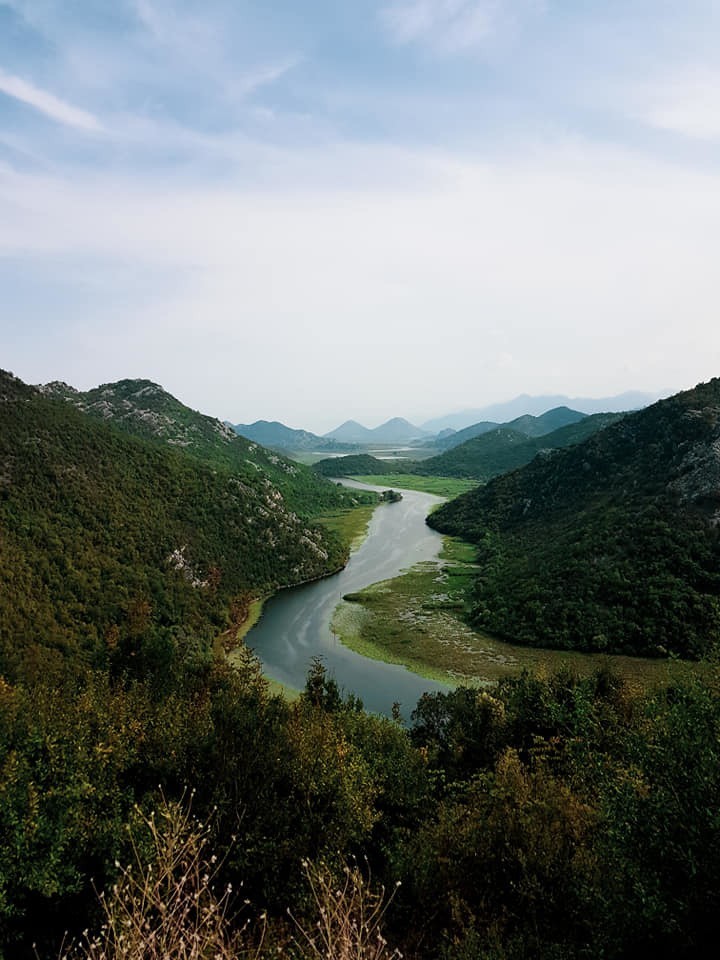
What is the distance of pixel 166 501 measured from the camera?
87.9 metres

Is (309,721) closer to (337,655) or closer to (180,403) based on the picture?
(337,655)

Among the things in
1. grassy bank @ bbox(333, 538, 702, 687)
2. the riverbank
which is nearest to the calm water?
the riverbank

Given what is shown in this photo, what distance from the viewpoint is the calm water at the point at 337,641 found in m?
55.6

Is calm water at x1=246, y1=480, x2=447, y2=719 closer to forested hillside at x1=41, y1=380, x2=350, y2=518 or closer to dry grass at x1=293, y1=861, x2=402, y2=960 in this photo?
dry grass at x1=293, y1=861, x2=402, y2=960

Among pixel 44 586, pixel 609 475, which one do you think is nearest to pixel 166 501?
pixel 44 586

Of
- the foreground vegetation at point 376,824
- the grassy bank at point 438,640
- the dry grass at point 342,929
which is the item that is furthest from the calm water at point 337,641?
the dry grass at point 342,929

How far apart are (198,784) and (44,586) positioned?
135 ft

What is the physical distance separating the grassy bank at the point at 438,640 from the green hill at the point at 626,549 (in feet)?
10.5

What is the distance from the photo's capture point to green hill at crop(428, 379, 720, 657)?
60.8 m

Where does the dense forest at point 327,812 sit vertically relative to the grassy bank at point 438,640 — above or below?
above

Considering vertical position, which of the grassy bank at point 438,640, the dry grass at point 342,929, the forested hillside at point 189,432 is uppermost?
the forested hillside at point 189,432

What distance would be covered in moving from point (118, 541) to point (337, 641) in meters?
33.0

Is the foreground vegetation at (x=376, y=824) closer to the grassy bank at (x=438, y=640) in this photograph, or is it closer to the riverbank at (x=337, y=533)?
the riverbank at (x=337, y=533)

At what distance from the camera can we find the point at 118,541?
2805 inches
